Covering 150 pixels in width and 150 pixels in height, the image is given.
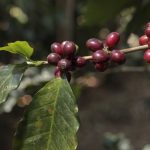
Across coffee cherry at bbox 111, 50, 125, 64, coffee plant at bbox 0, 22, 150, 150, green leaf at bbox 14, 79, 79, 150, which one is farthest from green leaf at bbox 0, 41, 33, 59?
coffee cherry at bbox 111, 50, 125, 64

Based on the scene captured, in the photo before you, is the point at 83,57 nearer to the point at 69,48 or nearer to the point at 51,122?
the point at 69,48

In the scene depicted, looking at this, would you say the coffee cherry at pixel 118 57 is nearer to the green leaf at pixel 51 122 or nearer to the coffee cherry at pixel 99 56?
the coffee cherry at pixel 99 56

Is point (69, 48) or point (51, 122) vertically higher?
point (69, 48)

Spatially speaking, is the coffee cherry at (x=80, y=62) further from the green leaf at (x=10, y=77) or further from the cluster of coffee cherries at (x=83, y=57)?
the green leaf at (x=10, y=77)

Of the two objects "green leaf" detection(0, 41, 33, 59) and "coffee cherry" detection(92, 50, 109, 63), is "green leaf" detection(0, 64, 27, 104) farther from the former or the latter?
"coffee cherry" detection(92, 50, 109, 63)

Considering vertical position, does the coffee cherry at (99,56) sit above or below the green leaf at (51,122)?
above

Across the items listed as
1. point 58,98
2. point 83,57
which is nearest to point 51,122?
point 58,98

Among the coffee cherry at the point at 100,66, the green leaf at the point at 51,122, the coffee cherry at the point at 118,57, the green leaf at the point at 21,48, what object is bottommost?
the green leaf at the point at 51,122

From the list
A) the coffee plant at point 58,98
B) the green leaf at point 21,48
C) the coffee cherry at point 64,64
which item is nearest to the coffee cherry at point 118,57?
the coffee plant at point 58,98
